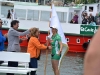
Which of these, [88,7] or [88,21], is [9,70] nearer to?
[88,21]

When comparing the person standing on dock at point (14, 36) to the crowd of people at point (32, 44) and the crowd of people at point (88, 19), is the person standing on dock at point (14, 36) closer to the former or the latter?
the crowd of people at point (32, 44)

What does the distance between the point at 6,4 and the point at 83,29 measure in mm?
6249

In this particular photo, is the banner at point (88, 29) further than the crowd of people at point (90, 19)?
No

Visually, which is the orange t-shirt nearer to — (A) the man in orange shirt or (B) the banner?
(A) the man in orange shirt

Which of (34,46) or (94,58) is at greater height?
(94,58)

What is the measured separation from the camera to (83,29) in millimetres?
22391

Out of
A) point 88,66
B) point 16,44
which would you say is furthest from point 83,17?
point 88,66

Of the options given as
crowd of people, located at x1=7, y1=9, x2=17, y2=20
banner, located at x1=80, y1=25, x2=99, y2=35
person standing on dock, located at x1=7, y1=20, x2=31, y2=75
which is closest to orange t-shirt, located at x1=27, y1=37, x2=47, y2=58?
person standing on dock, located at x1=7, y1=20, x2=31, y2=75

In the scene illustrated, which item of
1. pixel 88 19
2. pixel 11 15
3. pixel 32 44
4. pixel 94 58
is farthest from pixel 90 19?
pixel 94 58

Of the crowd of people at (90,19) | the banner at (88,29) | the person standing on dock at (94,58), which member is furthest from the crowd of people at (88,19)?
the person standing on dock at (94,58)

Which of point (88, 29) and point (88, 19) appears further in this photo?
point (88, 19)

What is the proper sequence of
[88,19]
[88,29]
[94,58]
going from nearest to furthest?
1. [94,58]
2. [88,29]
3. [88,19]

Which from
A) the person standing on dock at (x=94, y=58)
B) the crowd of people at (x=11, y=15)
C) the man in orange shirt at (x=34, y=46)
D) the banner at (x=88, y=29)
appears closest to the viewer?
the person standing on dock at (x=94, y=58)

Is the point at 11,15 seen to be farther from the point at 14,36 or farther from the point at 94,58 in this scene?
the point at 94,58
